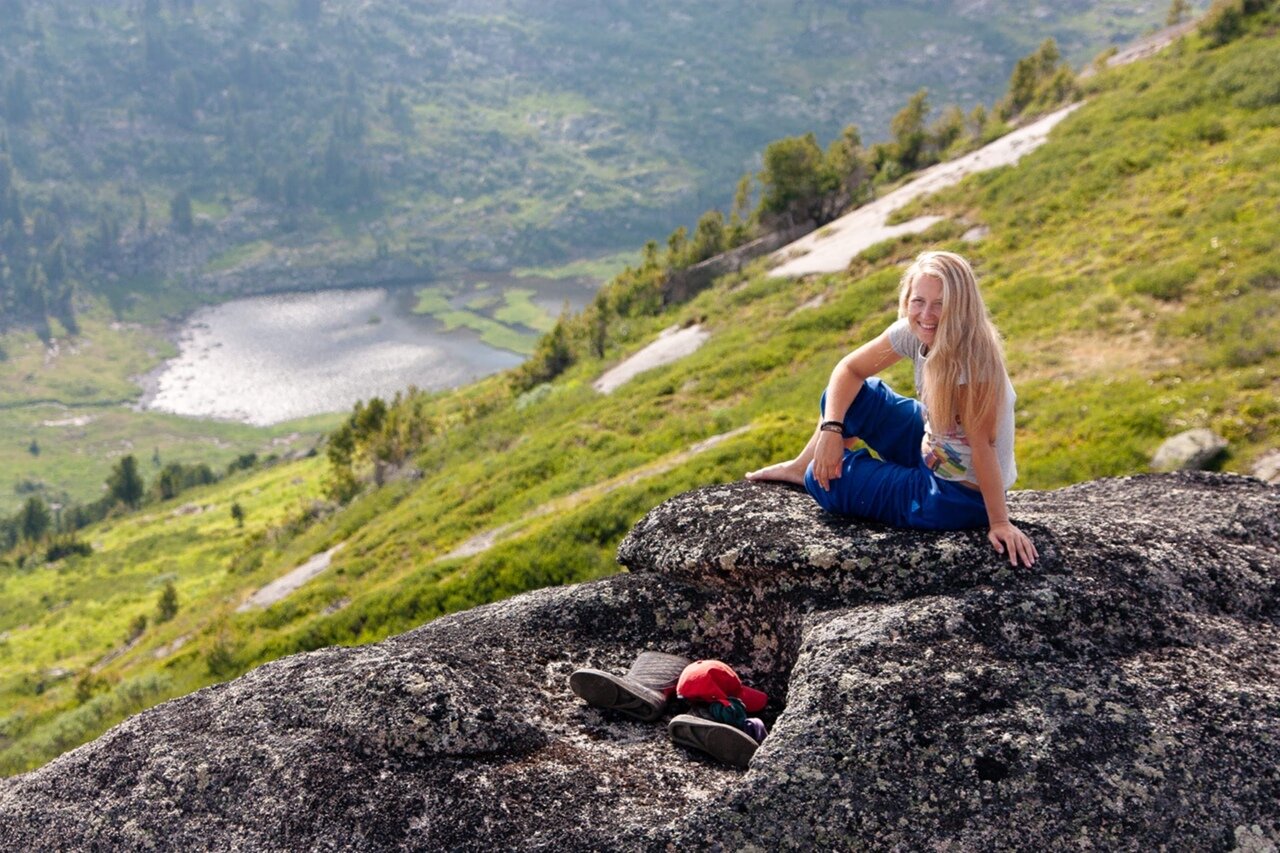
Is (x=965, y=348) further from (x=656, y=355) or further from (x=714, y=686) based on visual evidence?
(x=656, y=355)

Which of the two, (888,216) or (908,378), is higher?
(888,216)

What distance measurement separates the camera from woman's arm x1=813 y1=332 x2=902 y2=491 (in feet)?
30.5

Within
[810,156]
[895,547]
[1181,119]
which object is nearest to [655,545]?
[895,547]

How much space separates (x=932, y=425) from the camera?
8852 mm

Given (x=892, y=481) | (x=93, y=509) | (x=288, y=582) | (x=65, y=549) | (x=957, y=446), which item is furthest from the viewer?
(x=93, y=509)

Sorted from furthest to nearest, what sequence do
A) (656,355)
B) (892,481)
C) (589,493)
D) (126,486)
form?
(126,486) < (656,355) < (589,493) < (892,481)

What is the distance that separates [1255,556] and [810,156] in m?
66.7

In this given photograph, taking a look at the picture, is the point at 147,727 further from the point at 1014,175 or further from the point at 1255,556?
the point at 1014,175

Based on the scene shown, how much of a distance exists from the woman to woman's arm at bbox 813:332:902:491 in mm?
11

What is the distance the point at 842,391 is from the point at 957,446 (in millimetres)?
1411

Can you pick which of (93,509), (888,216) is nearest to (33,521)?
(93,509)

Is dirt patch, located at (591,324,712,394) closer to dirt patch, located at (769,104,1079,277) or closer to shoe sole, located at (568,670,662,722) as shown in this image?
dirt patch, located at (769,104,1079,277)

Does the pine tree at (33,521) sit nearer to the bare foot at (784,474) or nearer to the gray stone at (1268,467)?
the bare foot at (784,474)

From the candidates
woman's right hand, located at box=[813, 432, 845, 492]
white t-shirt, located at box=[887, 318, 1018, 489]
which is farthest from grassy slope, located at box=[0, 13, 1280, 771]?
woman's right hand, located at box=[813, 432, 845, 492]
